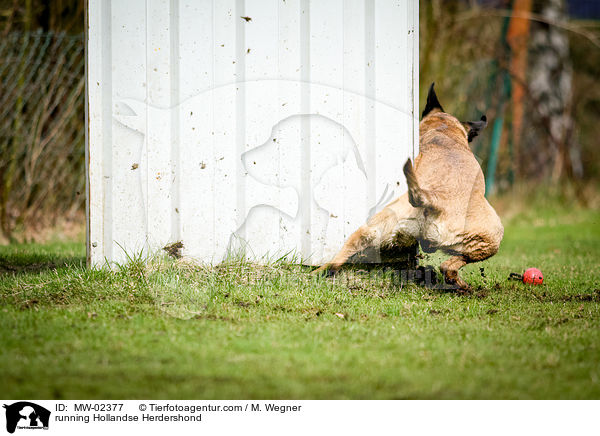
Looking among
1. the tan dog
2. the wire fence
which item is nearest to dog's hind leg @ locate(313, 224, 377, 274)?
the tan dog

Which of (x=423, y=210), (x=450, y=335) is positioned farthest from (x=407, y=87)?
(x=450, y=335)

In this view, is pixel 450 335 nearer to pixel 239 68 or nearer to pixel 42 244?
pixel 239 68

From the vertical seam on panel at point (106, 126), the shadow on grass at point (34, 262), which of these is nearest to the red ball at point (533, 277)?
the vertical seam on panel at point (106, 126)

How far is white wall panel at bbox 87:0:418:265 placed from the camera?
396 cm

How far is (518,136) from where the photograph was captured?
8.62 m

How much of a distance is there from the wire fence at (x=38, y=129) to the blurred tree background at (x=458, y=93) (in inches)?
0.5

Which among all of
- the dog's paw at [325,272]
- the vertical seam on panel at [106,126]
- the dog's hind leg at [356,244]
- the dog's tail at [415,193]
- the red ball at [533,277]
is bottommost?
the red ball at [533,277]

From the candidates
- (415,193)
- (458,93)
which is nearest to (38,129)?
(415,193)

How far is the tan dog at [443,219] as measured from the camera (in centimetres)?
352

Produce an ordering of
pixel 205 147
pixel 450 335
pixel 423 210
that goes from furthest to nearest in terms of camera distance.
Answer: pixel 205 147 → pixel 423 210 → pixel 450 335

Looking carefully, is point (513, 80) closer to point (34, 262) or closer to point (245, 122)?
point (245, 122)

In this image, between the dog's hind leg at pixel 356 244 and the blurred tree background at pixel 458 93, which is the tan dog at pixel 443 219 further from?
the blurred tree background at pixel 458 93

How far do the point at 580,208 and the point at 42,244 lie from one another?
7.24 m
